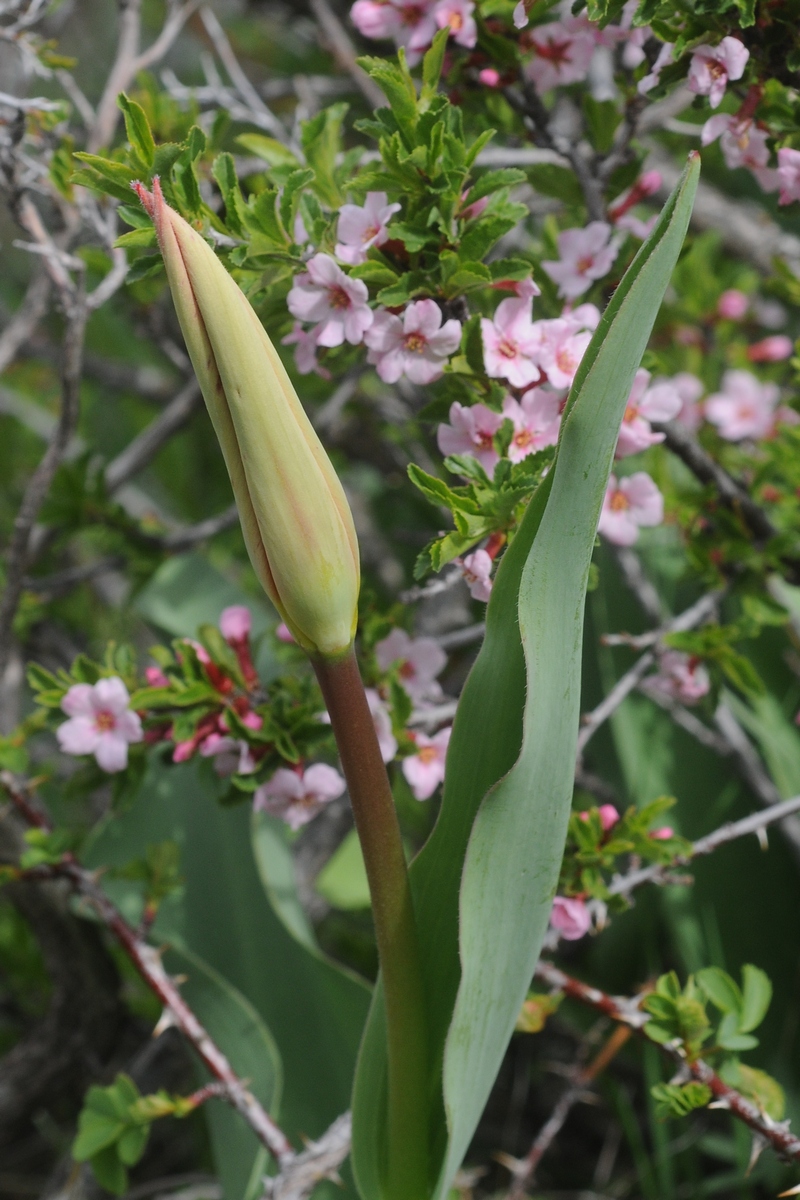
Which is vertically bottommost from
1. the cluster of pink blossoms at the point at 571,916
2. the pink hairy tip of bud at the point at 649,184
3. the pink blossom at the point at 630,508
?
the cluster of pink blossoms at the point at 571,916

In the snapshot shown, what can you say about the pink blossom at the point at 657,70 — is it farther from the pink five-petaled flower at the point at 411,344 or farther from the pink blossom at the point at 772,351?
the pink blossom at the point at 772,351

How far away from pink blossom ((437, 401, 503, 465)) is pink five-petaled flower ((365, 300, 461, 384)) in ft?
0.11

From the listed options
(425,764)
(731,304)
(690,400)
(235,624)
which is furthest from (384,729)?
(731,304)

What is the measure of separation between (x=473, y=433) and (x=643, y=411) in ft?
0.50

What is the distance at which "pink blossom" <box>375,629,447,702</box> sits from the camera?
851 mm

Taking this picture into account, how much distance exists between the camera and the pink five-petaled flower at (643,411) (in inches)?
29.1

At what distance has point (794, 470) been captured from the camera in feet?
3.46

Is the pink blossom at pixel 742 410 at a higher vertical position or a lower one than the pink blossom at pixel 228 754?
lower

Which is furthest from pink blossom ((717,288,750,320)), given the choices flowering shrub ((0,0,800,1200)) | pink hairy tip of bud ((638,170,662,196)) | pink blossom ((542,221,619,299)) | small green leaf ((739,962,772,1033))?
small green leaf ((739,962,772,1033))

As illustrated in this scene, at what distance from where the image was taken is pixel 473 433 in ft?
2.30

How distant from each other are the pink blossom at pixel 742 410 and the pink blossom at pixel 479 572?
0.92m

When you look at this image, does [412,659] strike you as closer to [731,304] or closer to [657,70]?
[657,70]

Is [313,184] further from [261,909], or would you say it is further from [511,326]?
[261,909]

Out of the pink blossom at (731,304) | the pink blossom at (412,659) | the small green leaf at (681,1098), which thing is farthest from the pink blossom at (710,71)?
the pink blossom at (731,304)
